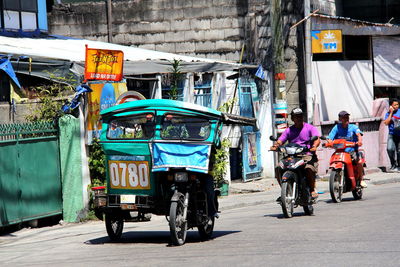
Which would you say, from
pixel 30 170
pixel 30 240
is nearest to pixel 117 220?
pixel 30 240

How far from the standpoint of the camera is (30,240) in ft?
44.8

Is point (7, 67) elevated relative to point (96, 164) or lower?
elevated

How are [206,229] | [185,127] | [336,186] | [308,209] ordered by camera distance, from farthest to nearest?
[336,186] < [308,209] < [206,229] < [185,127]

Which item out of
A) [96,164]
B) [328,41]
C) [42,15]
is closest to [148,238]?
[96,164]

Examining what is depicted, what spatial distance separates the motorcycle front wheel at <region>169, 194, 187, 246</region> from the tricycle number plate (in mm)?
563

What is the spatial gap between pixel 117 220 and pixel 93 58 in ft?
14.8

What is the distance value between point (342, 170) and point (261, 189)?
163 inches

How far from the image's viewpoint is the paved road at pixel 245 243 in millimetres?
9727

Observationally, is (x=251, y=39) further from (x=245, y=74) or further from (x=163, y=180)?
(x=163, y=180)

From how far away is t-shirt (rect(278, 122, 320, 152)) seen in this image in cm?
1441

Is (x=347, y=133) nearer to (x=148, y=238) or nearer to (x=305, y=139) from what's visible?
(x=305, y=139)

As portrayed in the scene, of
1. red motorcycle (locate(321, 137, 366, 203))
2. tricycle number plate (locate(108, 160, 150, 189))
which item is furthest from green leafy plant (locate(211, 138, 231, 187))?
tricycle number plate (locate(108, 160, 150, 189))

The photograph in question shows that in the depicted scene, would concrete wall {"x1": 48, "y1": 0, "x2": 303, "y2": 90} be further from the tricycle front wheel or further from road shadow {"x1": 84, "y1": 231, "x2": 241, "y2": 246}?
the tricycle front wheel

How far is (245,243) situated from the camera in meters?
11.1
